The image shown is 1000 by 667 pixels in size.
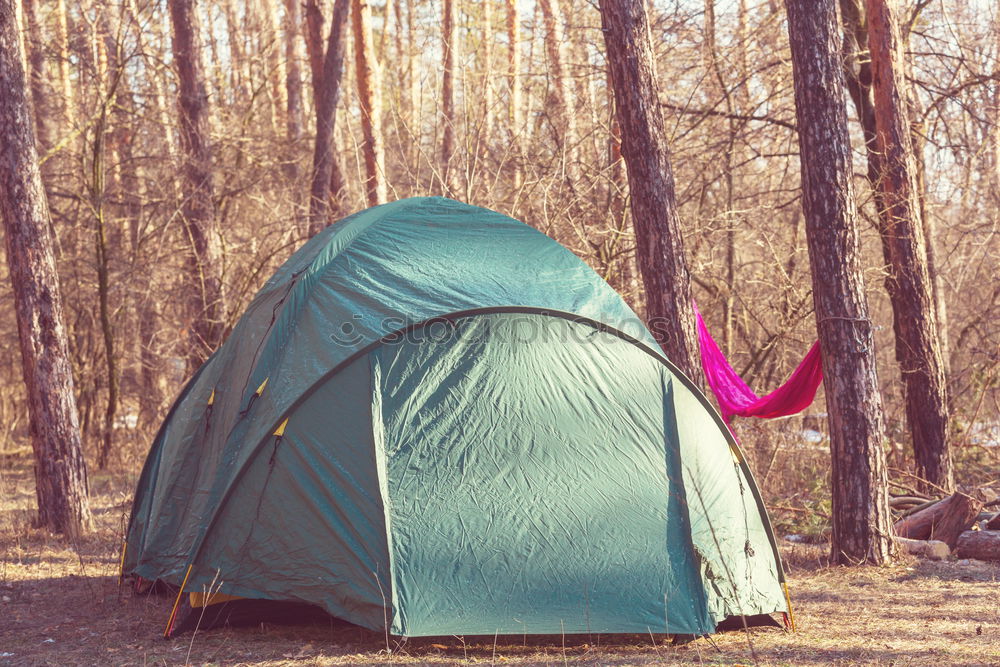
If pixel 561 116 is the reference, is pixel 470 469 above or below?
below

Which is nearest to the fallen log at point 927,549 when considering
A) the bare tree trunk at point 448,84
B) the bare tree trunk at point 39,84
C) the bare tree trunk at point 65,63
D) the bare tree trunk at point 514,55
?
the bare tree trunk at point 448,84

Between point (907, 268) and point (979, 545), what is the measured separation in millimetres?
3126

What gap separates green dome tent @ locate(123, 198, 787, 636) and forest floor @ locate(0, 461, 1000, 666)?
0.17 metres

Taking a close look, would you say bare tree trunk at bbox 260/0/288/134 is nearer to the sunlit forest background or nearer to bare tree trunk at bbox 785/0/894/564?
the sunlit forest background

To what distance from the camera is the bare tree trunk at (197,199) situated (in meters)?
10.6

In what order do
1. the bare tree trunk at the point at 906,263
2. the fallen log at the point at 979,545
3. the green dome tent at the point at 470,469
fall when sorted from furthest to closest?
the bare tree trunk at the point at 906,263 < the fallen log at the point at 979,545 < the green dome tent at the point at 470,469

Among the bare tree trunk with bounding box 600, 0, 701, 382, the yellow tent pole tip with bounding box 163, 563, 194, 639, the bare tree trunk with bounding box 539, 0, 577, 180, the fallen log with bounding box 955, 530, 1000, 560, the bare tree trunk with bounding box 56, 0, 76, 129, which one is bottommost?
the fallen log with bounding box 955, 530, 1000, 560

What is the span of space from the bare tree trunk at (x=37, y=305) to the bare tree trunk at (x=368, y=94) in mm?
4302

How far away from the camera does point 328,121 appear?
11.5 meters

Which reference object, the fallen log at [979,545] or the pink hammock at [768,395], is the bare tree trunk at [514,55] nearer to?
the pink hammock at [768,395]

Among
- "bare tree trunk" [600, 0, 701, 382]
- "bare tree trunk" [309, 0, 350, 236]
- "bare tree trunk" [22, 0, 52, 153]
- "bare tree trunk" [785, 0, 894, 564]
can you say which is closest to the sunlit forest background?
"bare tree trunk" [22, 0, 52, 153]

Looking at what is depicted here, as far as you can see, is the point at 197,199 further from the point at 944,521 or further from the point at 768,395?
the point at 944,521

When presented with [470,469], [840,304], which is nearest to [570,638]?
[470,469]

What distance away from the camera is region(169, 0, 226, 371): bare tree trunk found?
10.6 m
